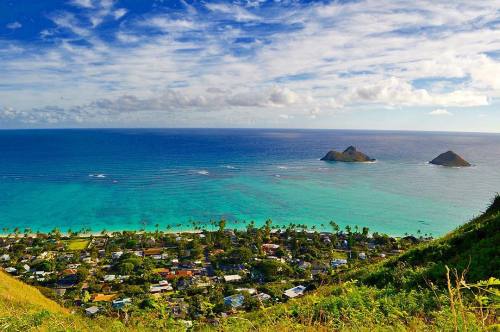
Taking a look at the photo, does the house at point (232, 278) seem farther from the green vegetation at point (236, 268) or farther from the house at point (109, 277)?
the house at point (109, 277)

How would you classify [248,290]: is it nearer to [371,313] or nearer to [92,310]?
[92,310]

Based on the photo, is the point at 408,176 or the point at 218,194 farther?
the point at 408,176

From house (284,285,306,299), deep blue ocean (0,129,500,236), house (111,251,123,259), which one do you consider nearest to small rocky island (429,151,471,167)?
deep blue ocean (0,129,500,236)

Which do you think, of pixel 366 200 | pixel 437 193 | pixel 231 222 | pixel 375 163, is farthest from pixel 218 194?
pixel 375 163

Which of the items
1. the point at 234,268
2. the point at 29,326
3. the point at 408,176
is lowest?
the point at 234,268

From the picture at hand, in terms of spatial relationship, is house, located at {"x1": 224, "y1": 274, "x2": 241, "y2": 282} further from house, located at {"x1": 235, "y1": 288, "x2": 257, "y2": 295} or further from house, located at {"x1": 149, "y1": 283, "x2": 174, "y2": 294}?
house, located at {"x1": 149, "y1": 283, "x2": 174, "y2": 294}

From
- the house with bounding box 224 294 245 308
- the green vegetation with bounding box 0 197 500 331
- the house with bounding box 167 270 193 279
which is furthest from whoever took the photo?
the house with bounding box 167 270 193 279

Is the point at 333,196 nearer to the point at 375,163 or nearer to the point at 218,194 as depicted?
the point at 218,194

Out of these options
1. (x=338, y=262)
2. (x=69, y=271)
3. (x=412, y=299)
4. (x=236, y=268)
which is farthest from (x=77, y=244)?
(x=412, y=299)
